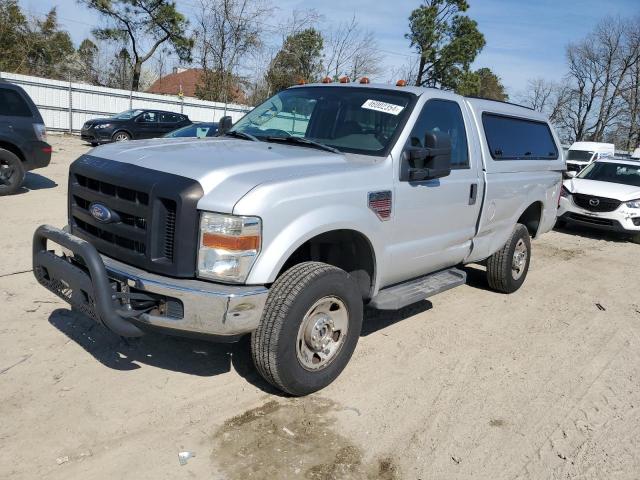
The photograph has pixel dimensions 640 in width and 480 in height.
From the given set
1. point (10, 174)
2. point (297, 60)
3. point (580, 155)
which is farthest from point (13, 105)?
point (580, 155)

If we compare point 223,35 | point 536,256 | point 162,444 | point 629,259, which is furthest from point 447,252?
point 223,35

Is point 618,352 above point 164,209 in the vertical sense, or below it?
below

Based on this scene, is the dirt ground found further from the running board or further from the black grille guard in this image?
the black grille guard

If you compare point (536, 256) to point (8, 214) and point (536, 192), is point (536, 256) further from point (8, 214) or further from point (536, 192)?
point (8, 214)

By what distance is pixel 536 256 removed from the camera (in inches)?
343

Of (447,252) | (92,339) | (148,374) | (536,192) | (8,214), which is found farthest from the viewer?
(8,214)

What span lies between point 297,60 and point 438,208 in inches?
897

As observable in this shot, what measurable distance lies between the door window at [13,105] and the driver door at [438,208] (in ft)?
25.1

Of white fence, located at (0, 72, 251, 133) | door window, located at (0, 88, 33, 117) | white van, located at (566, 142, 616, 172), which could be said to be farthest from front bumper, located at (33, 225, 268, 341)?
white van, located at (566, 142, 616, 172)

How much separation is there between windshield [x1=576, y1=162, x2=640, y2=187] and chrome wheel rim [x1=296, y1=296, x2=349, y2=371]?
9.89m

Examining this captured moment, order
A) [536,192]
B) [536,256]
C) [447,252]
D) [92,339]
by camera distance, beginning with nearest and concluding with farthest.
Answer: [92,339] < [447,252] < [536,192] < [536,256]

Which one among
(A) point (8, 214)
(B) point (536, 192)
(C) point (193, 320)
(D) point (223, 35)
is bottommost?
(A) point (8, 214)

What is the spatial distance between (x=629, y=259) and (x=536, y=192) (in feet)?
13.6

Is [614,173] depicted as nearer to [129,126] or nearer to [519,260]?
[519,260]
